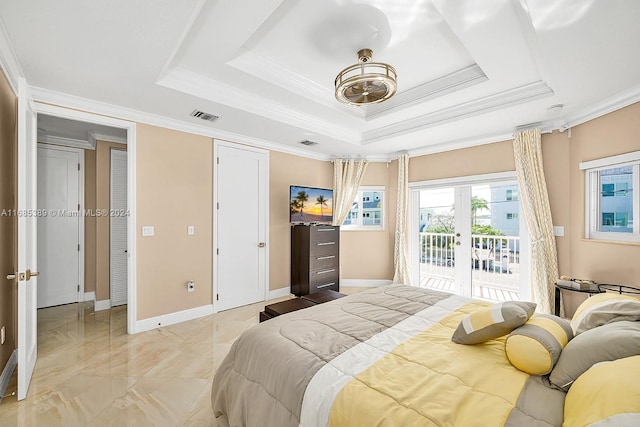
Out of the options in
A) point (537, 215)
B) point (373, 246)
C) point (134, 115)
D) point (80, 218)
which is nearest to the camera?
point (134, 115)

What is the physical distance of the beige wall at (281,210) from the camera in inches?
180

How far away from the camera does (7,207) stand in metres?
2.28

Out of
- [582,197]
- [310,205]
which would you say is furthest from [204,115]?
[582,197]

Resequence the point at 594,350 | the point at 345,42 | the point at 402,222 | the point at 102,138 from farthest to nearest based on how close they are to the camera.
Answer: the point at 402,222 < the point at 102,138 < the point at 345,42 < the point at 594,350

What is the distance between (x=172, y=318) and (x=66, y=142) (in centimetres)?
314

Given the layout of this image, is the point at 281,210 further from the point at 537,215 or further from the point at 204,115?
the point at 537,215

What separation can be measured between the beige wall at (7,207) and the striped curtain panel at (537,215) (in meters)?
5.34

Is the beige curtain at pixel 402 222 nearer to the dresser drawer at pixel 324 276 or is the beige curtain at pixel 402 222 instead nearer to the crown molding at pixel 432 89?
the dresser drawer at pixel 324 276

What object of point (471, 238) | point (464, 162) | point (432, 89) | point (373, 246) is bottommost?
point (373, 246)

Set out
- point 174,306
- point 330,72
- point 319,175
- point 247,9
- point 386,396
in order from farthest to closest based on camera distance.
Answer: point 319,175, point 174,306, point 330,72, point 247,9, point 386,396

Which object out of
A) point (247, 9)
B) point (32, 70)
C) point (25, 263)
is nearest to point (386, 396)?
point (247, 9)

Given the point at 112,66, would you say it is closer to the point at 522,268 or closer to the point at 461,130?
the point at 461,130

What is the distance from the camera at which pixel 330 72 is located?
9.37ft

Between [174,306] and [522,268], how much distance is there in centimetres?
468
